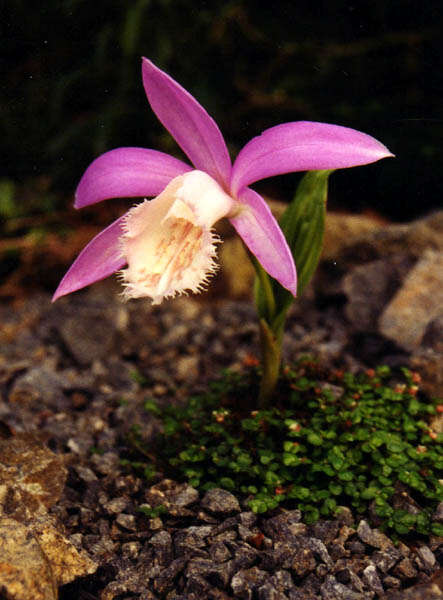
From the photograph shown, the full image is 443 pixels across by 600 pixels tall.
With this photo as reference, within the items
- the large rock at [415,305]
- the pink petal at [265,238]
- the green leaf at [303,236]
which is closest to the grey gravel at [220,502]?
the green leaf at [303,236]

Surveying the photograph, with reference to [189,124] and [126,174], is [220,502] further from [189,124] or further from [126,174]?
[189,124]

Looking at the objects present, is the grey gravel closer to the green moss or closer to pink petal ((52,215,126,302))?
the green moss

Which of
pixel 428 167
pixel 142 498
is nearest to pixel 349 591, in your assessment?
pixel 142 498

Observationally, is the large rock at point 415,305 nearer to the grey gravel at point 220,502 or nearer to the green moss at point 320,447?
the green moss at point 320,447

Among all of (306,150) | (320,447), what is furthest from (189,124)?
(320,447)

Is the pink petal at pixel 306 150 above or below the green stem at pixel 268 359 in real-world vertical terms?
above
